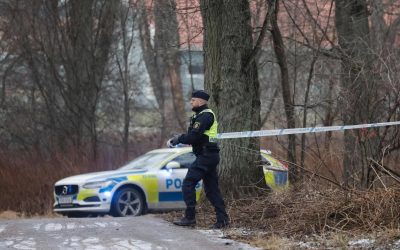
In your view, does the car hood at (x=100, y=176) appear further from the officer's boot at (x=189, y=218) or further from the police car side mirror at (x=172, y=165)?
the officer's boot at (x=189, y=218)

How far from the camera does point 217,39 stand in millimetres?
11086

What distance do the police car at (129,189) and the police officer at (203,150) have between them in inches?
173

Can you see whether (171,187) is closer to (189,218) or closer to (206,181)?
(189,218)

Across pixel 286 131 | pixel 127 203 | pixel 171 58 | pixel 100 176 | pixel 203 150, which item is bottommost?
pixel 127 203

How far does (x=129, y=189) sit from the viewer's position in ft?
46.6

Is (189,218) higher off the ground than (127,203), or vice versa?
(189,218)

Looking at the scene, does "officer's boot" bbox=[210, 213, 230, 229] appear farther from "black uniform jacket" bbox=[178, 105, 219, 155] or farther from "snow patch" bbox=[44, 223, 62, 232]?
"snow patch" bbox=[44, 223, 62, 232]

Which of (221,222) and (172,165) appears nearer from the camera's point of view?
(221,222)

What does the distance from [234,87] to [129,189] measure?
166 inches

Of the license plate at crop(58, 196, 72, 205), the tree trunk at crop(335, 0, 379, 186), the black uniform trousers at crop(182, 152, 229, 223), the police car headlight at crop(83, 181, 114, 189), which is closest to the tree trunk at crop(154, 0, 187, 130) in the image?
the police car headlight at crop(83, 181, 114, 189)

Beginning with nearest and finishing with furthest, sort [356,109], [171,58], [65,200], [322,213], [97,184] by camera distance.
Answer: [322,213]
[356,109]
[97,184]
[65,200]
[171,58]

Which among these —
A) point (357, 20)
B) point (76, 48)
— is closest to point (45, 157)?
point (76, 48)

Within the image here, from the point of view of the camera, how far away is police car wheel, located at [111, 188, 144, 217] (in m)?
14.0

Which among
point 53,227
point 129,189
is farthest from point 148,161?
point 53,227
